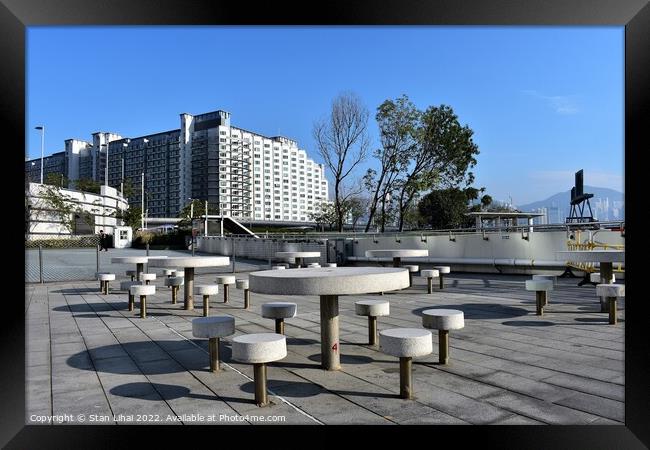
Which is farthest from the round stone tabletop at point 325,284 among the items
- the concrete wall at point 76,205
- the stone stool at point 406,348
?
the concrete wall at point 76,205

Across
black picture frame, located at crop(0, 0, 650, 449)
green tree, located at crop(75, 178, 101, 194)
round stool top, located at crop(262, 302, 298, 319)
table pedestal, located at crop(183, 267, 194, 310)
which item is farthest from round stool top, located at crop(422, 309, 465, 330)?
green tree, located at crop(75, 178, 101, 194)

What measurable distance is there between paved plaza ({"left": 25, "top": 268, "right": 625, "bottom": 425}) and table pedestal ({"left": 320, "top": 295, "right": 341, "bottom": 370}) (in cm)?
11

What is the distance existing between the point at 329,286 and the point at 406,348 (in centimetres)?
74

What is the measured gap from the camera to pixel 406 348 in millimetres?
3303

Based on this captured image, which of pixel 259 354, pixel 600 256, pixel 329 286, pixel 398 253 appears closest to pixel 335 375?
pixel 329 286

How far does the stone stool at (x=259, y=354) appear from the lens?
10.5ft

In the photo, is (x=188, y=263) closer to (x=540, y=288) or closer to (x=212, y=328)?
(x=212, y=328)

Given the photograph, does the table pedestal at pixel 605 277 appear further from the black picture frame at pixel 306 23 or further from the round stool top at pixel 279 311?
the round stool top at pixel 279 311

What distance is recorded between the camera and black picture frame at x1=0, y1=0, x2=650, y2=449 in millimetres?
3020

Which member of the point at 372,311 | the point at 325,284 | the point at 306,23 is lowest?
the point at 372,311

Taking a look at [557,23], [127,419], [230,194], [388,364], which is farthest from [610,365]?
[230,194]

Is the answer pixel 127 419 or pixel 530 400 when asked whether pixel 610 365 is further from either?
pixel 127 419

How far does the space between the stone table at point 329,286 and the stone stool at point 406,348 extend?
0.46m
